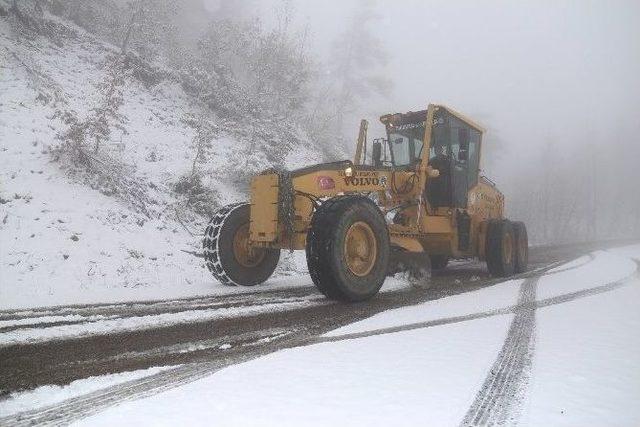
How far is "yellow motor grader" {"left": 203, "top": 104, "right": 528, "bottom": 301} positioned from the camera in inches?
192

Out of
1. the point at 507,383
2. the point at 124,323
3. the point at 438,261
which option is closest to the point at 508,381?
the point at 507,383

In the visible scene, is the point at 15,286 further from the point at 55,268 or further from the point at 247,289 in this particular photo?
the point at 247,289

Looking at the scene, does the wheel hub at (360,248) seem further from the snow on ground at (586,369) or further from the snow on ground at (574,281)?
the snow on ground at (574,281)

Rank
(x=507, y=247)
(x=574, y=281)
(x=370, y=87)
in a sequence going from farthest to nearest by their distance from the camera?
(x=370, y=87) → (x=507, y=247) → (x=574, y=281)

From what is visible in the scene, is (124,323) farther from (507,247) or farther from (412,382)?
(507,247)

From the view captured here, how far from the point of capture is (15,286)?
607cm

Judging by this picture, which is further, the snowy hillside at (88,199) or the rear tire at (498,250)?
the rear tire at (498,250)

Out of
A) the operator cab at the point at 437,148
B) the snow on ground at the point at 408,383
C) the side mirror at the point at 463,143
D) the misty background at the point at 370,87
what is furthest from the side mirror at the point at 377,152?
the misty background at the point at 370,87

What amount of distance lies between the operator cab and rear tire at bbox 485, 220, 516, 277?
0.73 metres

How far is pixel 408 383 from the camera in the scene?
2162mm

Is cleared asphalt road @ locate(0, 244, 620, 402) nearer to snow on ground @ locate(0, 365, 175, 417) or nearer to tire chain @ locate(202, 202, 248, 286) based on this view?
snow on ground @ locate(0, 365, 175, 417)

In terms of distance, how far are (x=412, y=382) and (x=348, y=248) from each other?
2.90m

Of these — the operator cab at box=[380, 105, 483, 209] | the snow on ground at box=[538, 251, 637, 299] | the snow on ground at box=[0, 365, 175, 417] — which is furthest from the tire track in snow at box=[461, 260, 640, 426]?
the operator cab at box=[380, 105, 483, 209]

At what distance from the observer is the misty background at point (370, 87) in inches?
799
